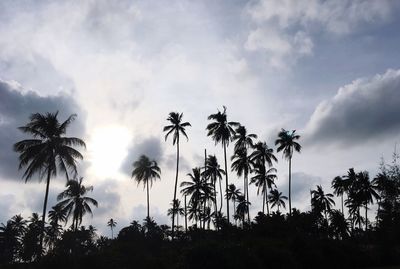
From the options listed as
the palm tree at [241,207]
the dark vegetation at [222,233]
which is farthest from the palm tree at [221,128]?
the palm tree at [241,207]

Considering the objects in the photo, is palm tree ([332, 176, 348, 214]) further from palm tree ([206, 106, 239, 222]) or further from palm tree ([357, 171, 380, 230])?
palm tree ([206, 106, 239, 222])

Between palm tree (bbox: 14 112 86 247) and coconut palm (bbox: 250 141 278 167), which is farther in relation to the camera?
coconut palm (bbox: 250 141 278 167)

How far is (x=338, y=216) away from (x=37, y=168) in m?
54.0

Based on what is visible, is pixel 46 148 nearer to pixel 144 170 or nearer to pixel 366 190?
pixel 144 170

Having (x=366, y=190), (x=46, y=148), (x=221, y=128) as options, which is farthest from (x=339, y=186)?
(x=46, y=148)

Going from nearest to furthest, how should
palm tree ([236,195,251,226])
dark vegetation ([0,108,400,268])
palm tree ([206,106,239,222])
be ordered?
dark vegetation ([0,108,400,268]), palm tree ([206,106,239,222]), palm tree ([236,195,251,226])

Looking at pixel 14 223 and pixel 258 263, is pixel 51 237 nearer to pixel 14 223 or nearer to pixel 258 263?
pixel 14 223

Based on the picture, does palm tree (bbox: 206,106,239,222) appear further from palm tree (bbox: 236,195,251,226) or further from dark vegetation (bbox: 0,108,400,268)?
palm tree (bbox: 236,195,251,226)

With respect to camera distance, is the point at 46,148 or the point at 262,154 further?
the point at 262,154

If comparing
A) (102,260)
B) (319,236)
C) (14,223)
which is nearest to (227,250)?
(102,260)

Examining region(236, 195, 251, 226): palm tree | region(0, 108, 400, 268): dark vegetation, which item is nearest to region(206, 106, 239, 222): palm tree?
region(0, 108, 400, 268): dark vegetation

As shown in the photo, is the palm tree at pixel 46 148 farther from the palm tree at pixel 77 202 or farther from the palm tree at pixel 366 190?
the palm tree at pixel 366 190

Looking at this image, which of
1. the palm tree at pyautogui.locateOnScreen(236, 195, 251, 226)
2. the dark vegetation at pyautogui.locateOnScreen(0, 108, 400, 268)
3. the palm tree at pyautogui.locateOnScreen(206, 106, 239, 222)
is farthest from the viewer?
the palm tree at pyautogui.locateOnScreen(236, 195, 251, 226)

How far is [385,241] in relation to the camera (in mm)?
44062
